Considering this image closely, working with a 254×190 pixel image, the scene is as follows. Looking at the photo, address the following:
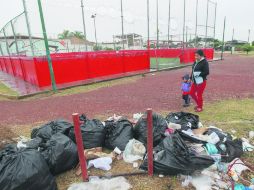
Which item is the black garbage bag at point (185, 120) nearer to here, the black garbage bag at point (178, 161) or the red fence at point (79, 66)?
the black garbage bag at point (178, 161)

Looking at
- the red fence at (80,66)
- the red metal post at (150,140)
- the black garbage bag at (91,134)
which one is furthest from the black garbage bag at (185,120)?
the red fence at (80,66)

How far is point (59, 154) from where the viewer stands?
262 cm

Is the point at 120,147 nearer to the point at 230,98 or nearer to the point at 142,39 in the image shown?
the point at 230,98

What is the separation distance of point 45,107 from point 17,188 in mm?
4464

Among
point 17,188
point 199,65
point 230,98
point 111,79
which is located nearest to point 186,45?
point 111,79

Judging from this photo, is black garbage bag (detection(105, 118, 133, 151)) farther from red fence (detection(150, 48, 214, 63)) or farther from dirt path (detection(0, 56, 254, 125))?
red fence (detection(150, 48, 214, 63))

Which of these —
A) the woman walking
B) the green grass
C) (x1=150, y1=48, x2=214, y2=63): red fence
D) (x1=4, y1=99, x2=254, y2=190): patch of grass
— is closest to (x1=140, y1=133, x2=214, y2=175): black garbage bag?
(x1=4, y1=99, x2=254, y2=190): patch of grass

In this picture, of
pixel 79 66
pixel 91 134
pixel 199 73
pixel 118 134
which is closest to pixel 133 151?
pixel 118 134

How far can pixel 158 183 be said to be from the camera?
8.32 feet

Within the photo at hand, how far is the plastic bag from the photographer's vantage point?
3.01 m

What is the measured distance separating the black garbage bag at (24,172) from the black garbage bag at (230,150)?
219cm

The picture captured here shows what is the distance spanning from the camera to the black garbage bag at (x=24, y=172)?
2.13m

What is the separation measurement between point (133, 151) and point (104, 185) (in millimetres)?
699

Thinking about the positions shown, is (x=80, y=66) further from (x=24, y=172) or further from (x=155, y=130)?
(x=24, y=172)
